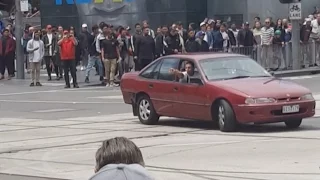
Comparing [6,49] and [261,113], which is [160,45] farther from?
[261,113]

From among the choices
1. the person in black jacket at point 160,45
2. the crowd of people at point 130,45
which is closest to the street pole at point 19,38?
the crowd of people at point 130,45

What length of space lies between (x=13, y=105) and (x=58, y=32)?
881cm

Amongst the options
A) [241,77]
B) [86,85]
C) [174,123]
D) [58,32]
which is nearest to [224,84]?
[241,77]

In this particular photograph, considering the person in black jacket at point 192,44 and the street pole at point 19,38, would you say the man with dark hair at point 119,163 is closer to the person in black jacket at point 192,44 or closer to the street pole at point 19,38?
the person in black jacket at point 192,44

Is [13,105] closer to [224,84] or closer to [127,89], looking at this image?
[127,89]

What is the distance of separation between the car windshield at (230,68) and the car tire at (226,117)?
738 mm

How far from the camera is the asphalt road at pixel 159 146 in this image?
10891mm

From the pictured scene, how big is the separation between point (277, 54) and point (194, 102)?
15248mm

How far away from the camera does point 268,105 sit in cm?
1446

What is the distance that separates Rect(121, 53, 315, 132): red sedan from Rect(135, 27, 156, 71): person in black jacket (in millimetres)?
8820

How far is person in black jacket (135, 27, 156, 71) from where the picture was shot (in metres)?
26.4

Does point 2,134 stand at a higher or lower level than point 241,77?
lower

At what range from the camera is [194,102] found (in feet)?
51.1

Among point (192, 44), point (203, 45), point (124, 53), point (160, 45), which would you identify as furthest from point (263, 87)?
point (124, 53)
